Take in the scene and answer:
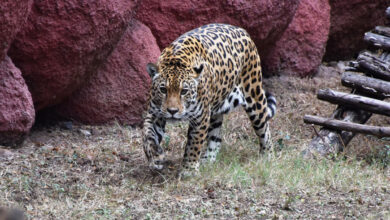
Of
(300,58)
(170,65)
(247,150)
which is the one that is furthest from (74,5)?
(300,58)

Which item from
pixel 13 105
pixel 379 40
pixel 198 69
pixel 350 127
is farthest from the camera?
pixel 379 40

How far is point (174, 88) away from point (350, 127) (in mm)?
2633

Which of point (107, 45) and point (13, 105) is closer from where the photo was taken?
point (13, 105)

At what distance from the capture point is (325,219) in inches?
235

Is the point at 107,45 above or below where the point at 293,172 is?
above

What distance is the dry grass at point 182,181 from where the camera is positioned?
6074 millimetres

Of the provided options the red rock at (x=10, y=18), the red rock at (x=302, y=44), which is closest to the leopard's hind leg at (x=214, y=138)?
the red rock at (x=10, y=18)

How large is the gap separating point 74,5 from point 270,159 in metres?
3.00

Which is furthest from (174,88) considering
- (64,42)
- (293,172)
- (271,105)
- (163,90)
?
(271,105)

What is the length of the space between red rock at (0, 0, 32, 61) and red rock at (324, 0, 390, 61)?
23.6ft

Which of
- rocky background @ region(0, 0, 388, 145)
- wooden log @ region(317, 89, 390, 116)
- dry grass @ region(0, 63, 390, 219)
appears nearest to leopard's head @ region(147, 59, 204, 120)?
dry grass @ region(0, 63, 390, 219)

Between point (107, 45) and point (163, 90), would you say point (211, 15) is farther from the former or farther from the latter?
point (163, 90)

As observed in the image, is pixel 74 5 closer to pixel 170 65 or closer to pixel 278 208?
pixel 170 65

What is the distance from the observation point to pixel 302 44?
38.9ft
